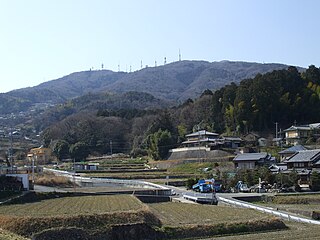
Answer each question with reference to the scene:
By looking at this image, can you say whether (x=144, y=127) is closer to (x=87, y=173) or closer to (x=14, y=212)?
(x=87, y=173)

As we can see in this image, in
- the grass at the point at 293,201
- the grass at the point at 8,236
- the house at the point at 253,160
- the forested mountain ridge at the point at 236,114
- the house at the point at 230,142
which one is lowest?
the grass at the point at 293,201

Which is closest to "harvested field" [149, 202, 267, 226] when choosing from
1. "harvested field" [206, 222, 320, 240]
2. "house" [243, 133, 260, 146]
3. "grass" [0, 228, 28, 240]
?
"harvested field" [206, 222, 320, 240]

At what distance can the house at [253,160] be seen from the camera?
4088 cm

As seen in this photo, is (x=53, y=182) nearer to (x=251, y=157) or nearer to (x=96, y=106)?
(x=251, y=157)

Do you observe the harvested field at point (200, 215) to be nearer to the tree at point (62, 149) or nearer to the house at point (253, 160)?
the house at point (253, 160)

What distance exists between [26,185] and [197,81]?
164m

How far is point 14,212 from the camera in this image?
19.1 metres

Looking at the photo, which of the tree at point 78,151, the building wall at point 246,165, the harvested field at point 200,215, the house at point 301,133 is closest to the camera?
the harvested field at point 200,215

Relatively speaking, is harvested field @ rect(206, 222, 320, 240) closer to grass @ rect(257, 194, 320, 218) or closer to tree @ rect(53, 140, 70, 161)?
grass @ rect(257, 194, 320, 218)

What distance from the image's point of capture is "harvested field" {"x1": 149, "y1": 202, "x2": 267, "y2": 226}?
60.7ft

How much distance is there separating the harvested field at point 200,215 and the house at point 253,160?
1820 cm

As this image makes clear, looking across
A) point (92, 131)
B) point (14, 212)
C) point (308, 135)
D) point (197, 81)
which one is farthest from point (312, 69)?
point (197, 81)

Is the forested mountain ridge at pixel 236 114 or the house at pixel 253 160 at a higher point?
the forested mountain ridge at pixel 236 114

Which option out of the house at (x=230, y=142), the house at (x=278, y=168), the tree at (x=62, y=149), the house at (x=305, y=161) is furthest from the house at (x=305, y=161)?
the tree at (x=62, y=149)
